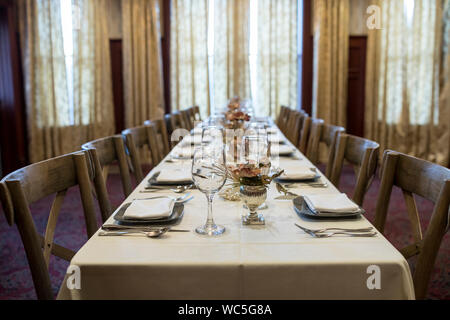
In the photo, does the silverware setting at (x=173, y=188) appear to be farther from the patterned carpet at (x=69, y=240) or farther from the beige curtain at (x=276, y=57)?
the beige curtain at (x=276, y=57)

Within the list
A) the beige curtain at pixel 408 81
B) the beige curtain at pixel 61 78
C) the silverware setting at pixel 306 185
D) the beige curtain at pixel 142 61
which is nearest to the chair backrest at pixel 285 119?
the beige curtain at pixel 408 81

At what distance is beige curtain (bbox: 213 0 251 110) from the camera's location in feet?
20.7

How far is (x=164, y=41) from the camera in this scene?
6387 mm

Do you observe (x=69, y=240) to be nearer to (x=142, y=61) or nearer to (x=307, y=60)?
(x=142, y=61)

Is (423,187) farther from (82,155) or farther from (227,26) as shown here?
(227,26)

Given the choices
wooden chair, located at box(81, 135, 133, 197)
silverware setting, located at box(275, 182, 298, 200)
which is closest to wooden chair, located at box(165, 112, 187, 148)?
wooden chair, located at box(81, 135, 133, 197)

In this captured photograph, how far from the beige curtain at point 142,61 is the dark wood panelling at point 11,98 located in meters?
1.42

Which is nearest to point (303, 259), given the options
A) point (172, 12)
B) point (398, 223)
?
point (398, 223)

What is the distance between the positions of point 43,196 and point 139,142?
1345 mm

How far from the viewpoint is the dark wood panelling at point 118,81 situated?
6301 millimetres

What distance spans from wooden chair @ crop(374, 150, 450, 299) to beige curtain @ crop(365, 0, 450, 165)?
4434mm

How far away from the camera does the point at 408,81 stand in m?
5.75

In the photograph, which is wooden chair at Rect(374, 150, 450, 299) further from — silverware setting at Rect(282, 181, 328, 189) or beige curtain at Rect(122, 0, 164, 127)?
beige curtain at Rect(122, 0, 164, 127)
